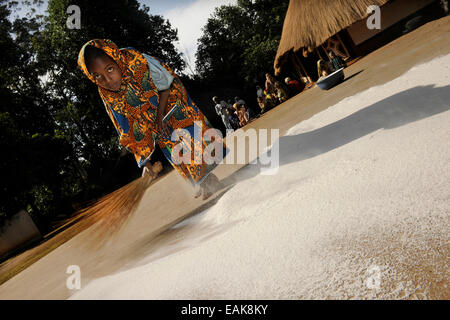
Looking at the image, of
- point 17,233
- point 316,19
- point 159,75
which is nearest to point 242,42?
point 316,19

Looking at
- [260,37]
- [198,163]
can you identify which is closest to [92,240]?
[198,163]

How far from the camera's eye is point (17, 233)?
7.65 m

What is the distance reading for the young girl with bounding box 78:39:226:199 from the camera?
119 inches

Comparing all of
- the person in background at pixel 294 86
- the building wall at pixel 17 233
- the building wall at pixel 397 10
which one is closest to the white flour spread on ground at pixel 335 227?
the building wall at pixel 17 233

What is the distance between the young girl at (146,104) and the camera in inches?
119

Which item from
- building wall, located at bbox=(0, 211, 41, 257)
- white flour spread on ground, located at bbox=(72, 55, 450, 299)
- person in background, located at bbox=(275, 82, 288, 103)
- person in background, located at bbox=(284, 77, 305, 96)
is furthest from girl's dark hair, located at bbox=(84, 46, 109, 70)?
person in background, located at bbox=(284, 77, 305, 96)

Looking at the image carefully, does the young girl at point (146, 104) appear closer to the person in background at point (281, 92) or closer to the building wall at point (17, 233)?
the building wall at point (17, 233)

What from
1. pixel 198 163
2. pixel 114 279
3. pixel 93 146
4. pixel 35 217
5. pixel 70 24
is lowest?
pixel 114 279

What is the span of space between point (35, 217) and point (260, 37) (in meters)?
18.6

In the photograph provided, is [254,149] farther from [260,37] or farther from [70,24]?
[260,37]

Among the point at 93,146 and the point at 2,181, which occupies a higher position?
the point at 93,146

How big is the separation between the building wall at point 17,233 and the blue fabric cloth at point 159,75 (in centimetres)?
668

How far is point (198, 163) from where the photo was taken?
328 centimetres

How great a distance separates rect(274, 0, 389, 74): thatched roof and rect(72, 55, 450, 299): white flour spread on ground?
330 inches
